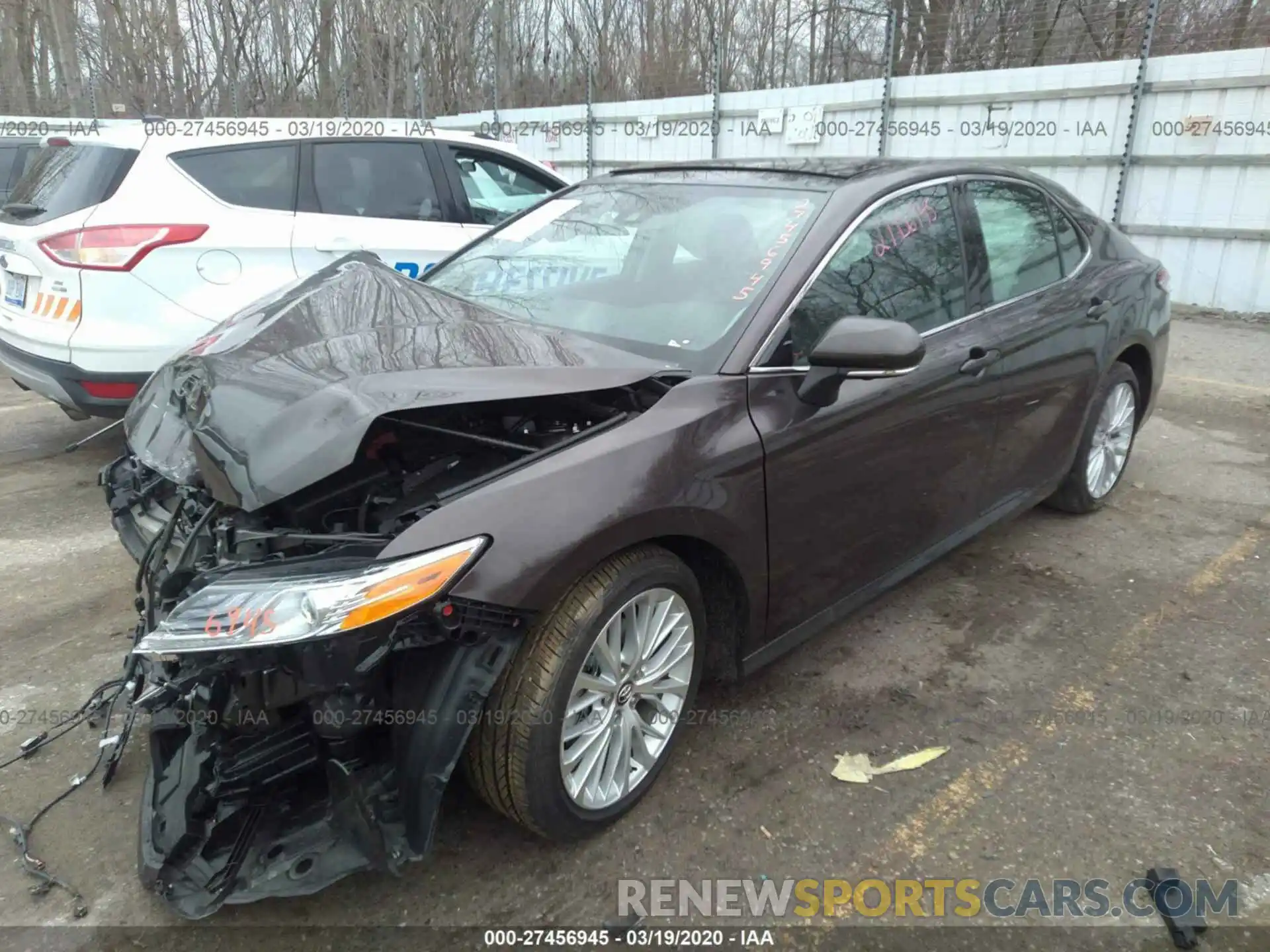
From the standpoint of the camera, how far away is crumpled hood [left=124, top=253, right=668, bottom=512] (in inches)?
79.0

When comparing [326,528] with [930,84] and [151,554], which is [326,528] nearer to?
[151,554]

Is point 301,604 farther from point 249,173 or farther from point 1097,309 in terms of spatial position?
point 249,173

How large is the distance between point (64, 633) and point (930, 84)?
10819mm

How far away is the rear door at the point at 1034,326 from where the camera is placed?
3320 millimetres

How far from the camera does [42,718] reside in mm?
2758

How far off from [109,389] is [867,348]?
372 cm

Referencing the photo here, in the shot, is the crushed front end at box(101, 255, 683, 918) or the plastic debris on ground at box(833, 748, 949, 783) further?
the plastic debris on ground at box(833, 748, 949, 783)

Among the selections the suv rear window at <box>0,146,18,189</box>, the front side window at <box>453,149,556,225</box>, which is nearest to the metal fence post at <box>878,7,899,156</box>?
the front side window at <box>453,149,556,225</box>

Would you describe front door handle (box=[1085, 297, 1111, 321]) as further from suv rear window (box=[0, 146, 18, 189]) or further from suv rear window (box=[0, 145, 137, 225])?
suv rear window (box=[0, 146, 18, 189])

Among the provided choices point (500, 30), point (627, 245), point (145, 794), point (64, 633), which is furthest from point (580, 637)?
point (500, 30)

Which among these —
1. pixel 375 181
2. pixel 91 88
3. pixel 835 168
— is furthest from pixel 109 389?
pixel 91 88

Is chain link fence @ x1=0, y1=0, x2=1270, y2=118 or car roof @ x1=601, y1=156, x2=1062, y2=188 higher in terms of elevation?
chain link fence @ x1=0, y1=0, x2=1270, y2=118

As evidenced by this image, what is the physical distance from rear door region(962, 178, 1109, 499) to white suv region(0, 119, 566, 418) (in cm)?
331

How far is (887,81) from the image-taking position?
438 inches
